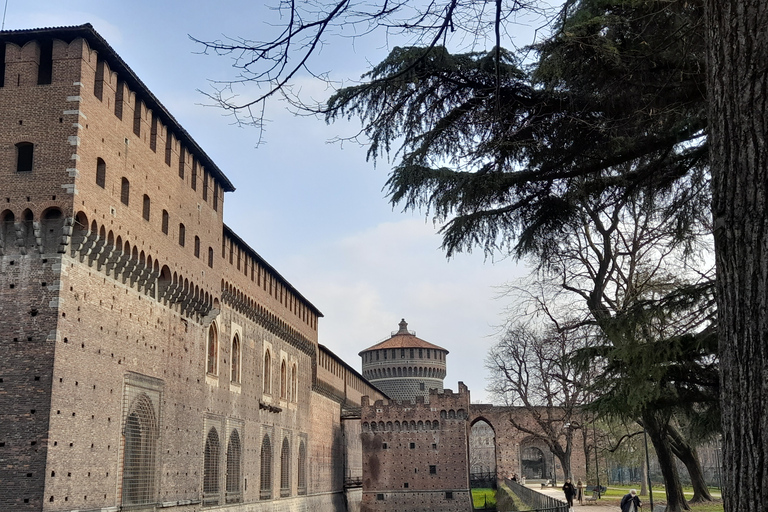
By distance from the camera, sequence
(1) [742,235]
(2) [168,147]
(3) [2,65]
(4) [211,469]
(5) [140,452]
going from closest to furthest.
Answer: (1) [742,235] < (3) [2,65] < (5) [140,452] < (2) [168,147] < (4) [211,469]

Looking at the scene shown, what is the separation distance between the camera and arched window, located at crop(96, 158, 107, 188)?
50.8 ft

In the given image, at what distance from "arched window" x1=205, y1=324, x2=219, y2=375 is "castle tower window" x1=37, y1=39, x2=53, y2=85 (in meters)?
9.28

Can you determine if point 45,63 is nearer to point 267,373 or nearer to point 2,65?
point 2,65

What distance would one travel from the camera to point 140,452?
1694 cm

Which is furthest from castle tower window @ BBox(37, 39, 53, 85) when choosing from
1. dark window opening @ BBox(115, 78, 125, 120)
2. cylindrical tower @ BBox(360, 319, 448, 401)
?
cylindrical tower @ BBox(360, 319, 448, 401)

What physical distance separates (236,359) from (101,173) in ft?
34.9

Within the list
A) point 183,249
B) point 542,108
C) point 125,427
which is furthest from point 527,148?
point 183,249

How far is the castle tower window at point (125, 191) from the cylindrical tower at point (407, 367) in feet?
130

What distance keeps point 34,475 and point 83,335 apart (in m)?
2.77

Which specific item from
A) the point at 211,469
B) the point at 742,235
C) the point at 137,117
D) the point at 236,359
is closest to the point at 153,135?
the point at 137,117

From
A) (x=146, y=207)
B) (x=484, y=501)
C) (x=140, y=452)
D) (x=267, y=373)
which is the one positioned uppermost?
(x=146, y=207)

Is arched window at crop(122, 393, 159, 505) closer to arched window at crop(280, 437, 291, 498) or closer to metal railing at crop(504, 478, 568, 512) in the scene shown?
metal railing at crop(504, 478, 568, 512)

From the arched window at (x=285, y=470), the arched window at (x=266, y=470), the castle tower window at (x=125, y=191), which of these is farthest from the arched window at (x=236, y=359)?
the castle tower window at (x=125, y=191)

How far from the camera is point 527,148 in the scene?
8203 mm
